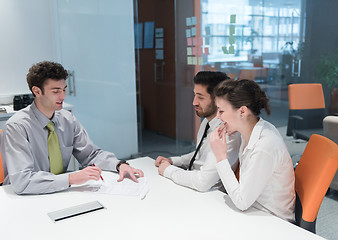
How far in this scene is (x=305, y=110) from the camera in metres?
4.02

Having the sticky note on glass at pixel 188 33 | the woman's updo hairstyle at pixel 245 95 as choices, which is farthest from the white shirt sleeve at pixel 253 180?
the sticky note on glass at pixel 188 33

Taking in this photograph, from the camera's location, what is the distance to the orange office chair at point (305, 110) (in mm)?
3865

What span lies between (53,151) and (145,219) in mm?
859

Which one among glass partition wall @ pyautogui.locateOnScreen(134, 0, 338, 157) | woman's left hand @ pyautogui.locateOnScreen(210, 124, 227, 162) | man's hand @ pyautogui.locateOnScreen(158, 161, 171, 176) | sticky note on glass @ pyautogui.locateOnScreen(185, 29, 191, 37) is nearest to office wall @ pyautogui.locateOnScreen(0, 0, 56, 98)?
glass partition wall @ pyautogui.locateOnScreen(134, 0, 338, 157)

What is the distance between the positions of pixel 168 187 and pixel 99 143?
9.42 feet

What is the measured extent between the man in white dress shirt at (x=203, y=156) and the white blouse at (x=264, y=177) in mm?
138

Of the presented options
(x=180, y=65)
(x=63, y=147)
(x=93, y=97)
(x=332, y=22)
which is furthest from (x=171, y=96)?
(x=63, y=147)

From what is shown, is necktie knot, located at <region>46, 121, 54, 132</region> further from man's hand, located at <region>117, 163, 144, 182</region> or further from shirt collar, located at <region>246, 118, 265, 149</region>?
shirt collar, located at <region>246, 118, 265, 149</region>

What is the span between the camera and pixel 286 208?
164 cm

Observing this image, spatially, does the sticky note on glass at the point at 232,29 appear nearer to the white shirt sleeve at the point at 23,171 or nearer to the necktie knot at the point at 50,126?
the necktie knot at the point at 50,126

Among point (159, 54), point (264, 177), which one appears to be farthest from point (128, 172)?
point (159, 54)

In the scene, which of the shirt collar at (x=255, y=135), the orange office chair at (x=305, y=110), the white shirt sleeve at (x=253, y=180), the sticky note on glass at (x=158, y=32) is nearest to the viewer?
the white shirt sleeve at (x=253, y=180)

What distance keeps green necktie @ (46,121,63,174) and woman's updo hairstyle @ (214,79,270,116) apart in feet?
3.34

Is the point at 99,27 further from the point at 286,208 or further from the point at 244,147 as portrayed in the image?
the point at 286,208
